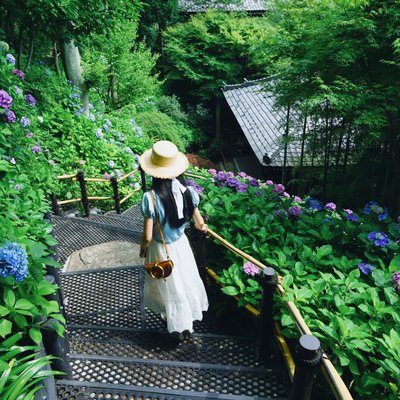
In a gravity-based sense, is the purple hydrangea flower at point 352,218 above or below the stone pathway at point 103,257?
above

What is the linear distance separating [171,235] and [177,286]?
1.29 feet

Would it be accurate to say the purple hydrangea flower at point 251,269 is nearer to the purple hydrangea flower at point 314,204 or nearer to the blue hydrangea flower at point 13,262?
the purple hydrangea flower at point 314,204

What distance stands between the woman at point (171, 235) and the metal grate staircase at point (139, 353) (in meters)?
0.23

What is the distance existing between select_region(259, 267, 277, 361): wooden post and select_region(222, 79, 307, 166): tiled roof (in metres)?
8.30

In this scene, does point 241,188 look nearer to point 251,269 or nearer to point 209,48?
point 251,269

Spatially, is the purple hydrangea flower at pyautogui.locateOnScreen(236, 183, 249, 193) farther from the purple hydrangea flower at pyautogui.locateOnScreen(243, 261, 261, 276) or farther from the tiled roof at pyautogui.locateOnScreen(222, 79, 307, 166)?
the tiled roof at pyautogui.locateOnScreen(222, 79, 307, 166)

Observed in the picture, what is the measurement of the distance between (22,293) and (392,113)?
160 inches

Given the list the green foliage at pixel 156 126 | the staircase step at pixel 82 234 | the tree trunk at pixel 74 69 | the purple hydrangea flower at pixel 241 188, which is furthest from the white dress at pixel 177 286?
the green foliage at pixel 156 126

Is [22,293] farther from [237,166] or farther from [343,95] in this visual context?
[237,166]

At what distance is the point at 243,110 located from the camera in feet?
52.5

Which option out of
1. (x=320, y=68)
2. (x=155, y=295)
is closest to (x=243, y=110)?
(x=320, y=68)

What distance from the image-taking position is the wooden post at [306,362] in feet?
4.79

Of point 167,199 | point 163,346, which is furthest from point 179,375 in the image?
point 167,199

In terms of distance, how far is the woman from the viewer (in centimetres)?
242
